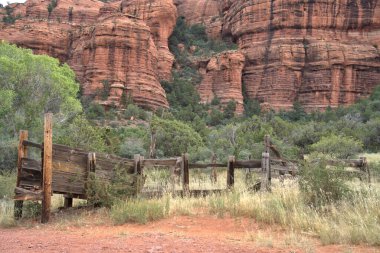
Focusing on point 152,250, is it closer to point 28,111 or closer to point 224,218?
point 224,218

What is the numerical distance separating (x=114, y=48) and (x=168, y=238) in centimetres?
5600

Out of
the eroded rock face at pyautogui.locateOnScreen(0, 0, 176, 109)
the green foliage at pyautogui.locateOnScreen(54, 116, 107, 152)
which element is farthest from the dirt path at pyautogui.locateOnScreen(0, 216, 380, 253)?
the eroded rock face at pyautogui.locateOnScreen(0, 0, 176, 109)

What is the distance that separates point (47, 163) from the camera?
27.0ft

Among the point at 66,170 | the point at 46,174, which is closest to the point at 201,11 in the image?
the point at 66,170

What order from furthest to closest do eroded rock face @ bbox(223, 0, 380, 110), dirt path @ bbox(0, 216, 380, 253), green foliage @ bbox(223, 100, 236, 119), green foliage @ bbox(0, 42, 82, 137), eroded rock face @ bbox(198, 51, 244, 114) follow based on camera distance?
1. eroded rock face @ bbox(198, 51, 244, 114)
2. eroded rock face @ bbox(223, 0, 380, 110)
3. green foliage @ bbox(223, 100, 236, 119)
4. green foliage @ bbox(0, 42, 82, 137)
5. dirt path @ bbox(0, 216, 380, 253)

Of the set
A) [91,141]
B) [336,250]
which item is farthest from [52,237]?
[91,141]

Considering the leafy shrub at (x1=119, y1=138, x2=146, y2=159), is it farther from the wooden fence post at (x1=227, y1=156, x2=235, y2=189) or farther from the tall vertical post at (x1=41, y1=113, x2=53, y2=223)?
the tall vertical post at (x1=41, y1=113, x2=53, y2=223)

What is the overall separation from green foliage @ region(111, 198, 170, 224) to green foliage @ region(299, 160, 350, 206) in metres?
2.70

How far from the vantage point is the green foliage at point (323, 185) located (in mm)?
7947

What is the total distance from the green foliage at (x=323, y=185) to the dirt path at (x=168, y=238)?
1.28 metres

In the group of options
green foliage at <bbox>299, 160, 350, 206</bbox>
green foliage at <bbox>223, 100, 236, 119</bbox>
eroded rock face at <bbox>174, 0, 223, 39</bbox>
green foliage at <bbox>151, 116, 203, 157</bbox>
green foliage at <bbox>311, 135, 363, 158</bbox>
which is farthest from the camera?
eroded rock face at <bbox>174, 0, 223, 39</bbox>

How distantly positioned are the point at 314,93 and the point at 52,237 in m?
60.3

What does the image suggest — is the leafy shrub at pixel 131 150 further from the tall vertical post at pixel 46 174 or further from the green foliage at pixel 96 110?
the green foliage at pixel 96 110

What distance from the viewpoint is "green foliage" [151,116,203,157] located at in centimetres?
2989
